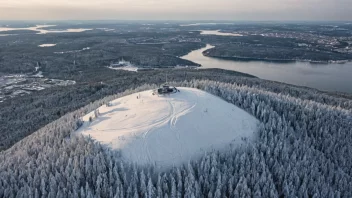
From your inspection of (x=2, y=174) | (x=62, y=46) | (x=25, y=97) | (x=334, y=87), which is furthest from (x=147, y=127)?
(x=62, y=46)

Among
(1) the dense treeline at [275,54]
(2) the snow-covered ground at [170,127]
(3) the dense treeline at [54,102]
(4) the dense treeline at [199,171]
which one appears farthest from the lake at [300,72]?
(4) the dense treeline at [199,171]

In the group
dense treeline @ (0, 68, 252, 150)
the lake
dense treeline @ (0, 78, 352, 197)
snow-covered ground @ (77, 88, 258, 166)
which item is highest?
snow-covered ground @ (77, 88, 258, 166)

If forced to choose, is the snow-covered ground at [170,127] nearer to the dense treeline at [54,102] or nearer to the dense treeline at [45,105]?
the dense treeline at [45,105]

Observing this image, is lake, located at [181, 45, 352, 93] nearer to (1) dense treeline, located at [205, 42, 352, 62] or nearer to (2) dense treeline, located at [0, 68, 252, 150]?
(1) dense treeline, located at [205, 42, 352, 62]

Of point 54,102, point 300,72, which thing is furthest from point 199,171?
point 300,72

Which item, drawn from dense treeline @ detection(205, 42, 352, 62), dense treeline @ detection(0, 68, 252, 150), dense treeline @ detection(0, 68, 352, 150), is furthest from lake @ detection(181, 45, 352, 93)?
dense treeline @ detection(0, 68, 252, 150)

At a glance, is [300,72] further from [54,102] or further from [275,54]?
[54,102]
